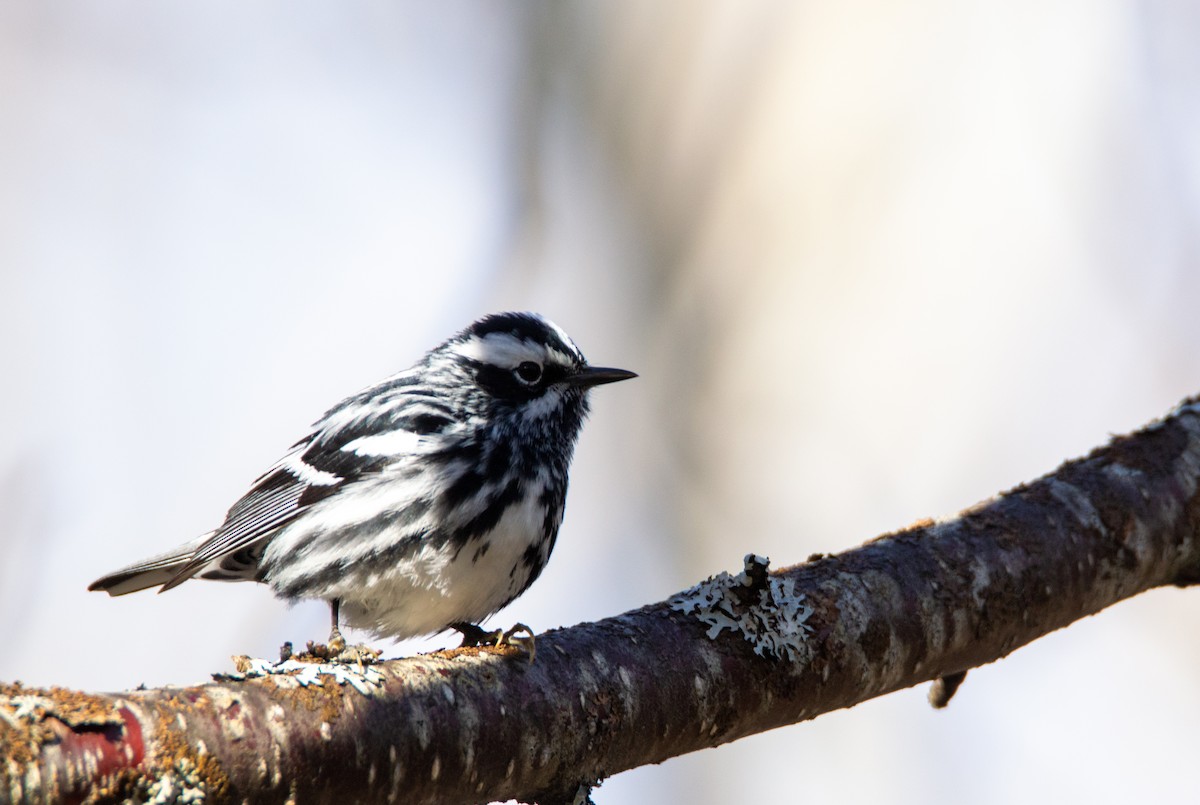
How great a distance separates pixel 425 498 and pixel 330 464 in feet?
Answer: 1.95

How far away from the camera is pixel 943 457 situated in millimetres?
7020

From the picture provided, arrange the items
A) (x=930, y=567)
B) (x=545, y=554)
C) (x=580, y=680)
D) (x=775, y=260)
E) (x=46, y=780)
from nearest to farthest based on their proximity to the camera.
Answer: (x=46, y=780), (x=580, y=680), (x=930, y=567), (x=545, y=554), (x=775, y=260)

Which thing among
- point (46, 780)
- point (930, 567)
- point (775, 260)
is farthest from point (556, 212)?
point (46, 780)

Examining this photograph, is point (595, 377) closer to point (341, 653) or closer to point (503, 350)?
point (503, 350)

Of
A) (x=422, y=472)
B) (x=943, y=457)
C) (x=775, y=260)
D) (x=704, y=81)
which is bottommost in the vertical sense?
(x=943, y=457)

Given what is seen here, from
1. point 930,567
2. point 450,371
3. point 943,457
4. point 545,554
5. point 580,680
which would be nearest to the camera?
point 580,680

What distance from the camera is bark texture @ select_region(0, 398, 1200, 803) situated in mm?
2041

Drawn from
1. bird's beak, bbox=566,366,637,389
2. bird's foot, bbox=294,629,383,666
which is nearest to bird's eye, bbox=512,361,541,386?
bird's beak, bbox=566,366,637,389

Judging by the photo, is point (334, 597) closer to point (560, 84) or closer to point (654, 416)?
point (654, 416)

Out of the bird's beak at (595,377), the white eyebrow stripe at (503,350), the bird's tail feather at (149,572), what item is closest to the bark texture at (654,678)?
the bird's beak at (595,377)

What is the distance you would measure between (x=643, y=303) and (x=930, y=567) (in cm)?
434

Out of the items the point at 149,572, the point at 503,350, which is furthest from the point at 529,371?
the point at 149,572

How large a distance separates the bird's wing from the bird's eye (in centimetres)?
39

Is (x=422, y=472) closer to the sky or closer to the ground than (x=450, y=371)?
closer to the ground
